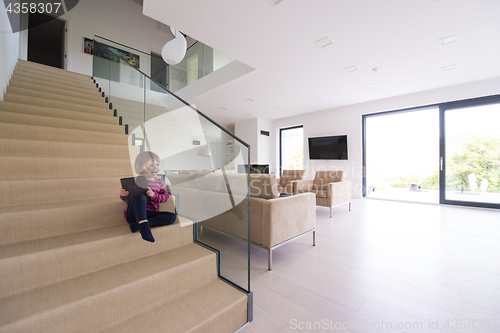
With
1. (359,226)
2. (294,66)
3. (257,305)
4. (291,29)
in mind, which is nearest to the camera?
(257,305)

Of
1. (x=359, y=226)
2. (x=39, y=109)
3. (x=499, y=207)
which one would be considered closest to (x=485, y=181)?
(x=499, y=207)

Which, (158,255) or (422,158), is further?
(422,158)

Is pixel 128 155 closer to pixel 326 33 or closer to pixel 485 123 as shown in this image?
pixel 326 33

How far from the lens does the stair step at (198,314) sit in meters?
1.11

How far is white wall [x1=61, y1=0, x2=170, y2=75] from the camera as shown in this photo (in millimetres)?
6590

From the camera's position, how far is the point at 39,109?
252 cm

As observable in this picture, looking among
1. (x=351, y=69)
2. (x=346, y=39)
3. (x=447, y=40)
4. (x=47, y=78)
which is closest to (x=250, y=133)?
(x=351, y=69)

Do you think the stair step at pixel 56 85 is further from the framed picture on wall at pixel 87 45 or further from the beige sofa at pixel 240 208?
the framed picture on wall at pixel 87 45

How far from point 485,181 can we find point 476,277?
4.35m

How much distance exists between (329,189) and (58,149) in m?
4.07

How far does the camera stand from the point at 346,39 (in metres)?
3.24

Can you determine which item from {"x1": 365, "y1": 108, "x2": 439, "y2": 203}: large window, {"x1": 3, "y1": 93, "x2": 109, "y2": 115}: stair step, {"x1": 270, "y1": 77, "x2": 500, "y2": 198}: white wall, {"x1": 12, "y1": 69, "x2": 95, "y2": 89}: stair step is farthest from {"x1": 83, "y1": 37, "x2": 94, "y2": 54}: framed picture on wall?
{"x1": 365, "y1": 108, "x2": 439, "y2": 203}: large window

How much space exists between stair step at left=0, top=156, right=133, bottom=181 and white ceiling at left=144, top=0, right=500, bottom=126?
A: 197 cm

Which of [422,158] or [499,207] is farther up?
[422,158]
